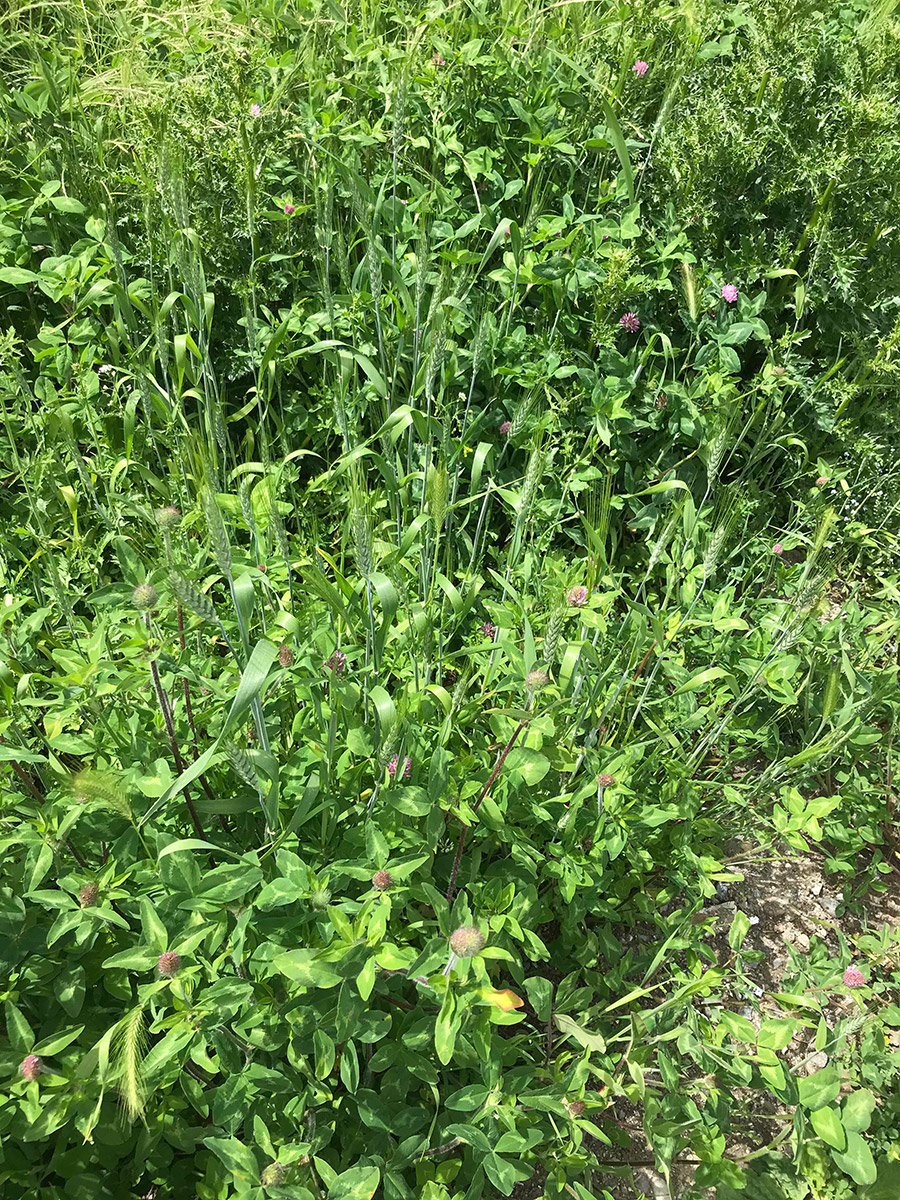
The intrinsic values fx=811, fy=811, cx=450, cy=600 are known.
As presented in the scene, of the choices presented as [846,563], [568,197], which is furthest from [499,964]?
[568,197]

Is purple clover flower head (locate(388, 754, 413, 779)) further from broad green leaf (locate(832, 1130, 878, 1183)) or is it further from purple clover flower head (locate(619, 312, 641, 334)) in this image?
purple clover flower head (locate(619, 312, 641, 334))

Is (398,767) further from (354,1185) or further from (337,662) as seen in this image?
(354,1185)

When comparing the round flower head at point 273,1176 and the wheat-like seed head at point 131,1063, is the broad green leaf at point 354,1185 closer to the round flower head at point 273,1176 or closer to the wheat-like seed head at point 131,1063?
the round flower head at point 273,1176

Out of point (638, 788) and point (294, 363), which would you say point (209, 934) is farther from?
point (294, 363)

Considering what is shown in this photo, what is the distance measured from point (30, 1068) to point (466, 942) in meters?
0.63

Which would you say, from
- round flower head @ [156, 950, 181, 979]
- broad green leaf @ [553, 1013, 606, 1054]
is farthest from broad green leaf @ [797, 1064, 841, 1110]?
round flower head @ [156, 950, 181, 979]

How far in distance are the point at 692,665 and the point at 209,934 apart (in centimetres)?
123

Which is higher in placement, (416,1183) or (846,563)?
(846,563)

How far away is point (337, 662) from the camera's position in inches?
57.9

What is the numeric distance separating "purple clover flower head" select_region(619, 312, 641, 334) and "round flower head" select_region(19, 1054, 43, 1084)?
205cm

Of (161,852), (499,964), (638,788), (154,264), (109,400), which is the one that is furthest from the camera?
(154,264)

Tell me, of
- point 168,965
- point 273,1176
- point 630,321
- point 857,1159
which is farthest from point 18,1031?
point 630,321

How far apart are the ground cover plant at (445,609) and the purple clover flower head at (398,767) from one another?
0.02m

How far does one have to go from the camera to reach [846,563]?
244 centimetres
